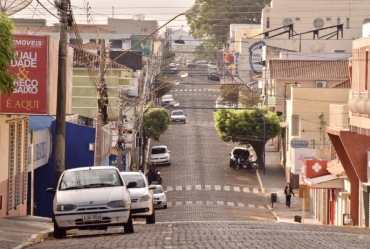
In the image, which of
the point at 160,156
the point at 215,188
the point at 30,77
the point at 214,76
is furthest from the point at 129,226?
the point at 214,76

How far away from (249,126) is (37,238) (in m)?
52.5

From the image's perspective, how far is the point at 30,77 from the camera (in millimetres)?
26938

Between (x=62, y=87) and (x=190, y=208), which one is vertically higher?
(x=62, y=87)

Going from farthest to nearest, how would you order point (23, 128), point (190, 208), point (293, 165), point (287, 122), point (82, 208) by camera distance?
1. point (287, 122)
2. point (293, 165)
3. point (190, 208)
4. point (23, 128)
5. point (82, 208)

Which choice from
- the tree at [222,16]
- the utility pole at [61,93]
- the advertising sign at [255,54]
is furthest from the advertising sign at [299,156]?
the tree at [222,16]

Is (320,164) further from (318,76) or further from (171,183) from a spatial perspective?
(318,76)

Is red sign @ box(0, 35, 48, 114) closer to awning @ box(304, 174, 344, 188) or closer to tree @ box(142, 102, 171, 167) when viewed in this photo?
awning @ box(304, 174, 344, 188)

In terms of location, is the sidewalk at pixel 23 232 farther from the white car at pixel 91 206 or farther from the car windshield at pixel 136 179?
the car windshield at pixel 136 179

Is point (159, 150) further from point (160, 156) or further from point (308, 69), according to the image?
point (308, 69)

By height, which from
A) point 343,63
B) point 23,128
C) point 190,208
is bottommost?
point 190,208

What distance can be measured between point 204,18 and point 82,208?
132 meters

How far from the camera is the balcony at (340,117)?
125ft

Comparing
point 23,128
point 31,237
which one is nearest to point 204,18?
point 23,128

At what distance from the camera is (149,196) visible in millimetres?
26016
